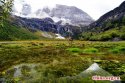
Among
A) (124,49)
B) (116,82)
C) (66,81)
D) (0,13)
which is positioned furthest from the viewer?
(124,49)

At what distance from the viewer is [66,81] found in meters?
25.7

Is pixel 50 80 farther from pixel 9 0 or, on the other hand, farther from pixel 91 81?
pixel 9 0

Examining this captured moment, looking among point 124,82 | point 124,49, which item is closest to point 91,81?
point 124,82

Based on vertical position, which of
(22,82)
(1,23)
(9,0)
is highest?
(9,0)

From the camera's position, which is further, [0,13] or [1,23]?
[0,13]

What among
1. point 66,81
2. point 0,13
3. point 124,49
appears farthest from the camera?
point 124,49

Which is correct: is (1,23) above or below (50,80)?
above

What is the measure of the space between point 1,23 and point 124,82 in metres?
12.6

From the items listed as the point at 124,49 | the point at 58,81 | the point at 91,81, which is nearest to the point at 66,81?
the point at 58,81

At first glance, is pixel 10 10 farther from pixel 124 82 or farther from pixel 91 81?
pixel 124 82

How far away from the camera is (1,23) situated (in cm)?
2583

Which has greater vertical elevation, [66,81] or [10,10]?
[10,10]

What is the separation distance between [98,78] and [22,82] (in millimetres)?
7197

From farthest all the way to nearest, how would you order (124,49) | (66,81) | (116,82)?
1. (124,49)
2. (66,81)
3. (116,82)
